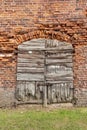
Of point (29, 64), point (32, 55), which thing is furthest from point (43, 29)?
point (29, 64)

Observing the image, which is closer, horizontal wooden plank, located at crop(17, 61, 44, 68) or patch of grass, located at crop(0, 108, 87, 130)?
patch of grass, located at crop(0, 108, 87, 130)

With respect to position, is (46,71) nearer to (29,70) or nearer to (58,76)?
(58,76)

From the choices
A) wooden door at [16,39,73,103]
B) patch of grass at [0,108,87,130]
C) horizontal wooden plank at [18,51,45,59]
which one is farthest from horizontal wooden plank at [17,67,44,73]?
patch of grass at [0,108,87,130]

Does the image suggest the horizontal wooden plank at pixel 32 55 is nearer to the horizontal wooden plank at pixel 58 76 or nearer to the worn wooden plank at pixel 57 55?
the worn wooden plank at pixel 57 55

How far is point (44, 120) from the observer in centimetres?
905

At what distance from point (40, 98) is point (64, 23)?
228 centimetres

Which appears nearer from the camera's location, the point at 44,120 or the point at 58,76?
the point at 44,120

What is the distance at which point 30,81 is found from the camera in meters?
11.0

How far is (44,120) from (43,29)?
120 inches

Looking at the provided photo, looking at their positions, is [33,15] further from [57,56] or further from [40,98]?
[40,98]

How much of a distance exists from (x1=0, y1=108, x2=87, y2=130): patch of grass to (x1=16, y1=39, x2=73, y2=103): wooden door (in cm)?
89

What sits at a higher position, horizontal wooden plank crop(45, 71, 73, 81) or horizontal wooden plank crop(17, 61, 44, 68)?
horizontal wooden plank crop(17, 61, 44, 68)

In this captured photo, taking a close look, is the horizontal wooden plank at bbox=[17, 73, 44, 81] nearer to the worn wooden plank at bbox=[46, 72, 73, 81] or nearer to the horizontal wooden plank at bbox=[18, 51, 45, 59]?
the worn wooden plank at bbox=[46, 72, 73, 81]

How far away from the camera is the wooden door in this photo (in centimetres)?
1098
